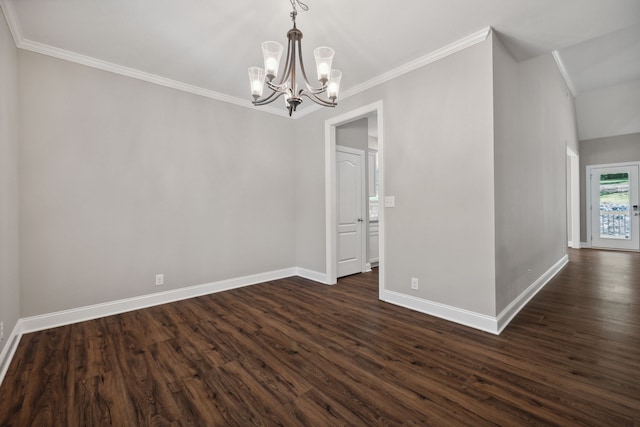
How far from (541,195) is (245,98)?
175 inches

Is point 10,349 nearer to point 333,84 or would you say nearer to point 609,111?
point 333,84

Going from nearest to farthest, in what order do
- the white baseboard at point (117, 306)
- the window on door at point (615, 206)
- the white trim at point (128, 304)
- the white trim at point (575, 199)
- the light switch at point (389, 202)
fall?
the white baseboard at point (117, 306) < the white trim at point (128, 304) < the light switch at point (389, 202) < the window on door at point (615, 206) < the white trim at point (575, 199)

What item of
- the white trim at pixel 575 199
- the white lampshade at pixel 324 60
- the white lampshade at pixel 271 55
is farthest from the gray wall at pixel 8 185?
the white trim at pixel 575 199

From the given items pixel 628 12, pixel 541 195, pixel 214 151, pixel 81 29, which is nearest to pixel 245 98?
pixel 214 151

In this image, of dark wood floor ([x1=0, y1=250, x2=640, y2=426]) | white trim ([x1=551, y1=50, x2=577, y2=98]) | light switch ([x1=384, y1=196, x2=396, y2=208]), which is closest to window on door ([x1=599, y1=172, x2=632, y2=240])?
white trim ([x1=551, y1=50, x2=577, y2=98])

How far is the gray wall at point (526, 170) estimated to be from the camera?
2766 mm

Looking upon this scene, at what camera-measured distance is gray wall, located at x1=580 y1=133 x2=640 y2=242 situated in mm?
6855

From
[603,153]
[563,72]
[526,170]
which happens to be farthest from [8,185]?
[603,153]

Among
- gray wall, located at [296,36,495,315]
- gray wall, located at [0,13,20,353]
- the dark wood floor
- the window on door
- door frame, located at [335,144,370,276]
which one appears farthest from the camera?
the window on door

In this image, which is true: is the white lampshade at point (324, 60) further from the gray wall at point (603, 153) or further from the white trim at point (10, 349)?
the gray wall at point (603, 153)

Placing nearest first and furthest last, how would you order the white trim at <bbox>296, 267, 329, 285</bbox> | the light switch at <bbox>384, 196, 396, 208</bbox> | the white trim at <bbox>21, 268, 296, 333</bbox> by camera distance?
the white trim at <bbox>21, 268, 296, 333</bbox>
the light switch at <bbox>384, 196, 396, 208</bbox>
the white trim at <bbox>296, 267, 329, 285</bbox>

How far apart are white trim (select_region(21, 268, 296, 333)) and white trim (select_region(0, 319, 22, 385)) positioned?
0.39 ft

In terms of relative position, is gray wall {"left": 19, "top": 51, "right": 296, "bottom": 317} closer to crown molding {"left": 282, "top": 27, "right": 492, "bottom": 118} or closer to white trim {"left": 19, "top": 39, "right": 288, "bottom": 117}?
white trim {"left": 19, "top": 39, "right": 288, "bottom": 117}

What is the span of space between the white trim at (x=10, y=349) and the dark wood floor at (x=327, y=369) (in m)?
0.05
